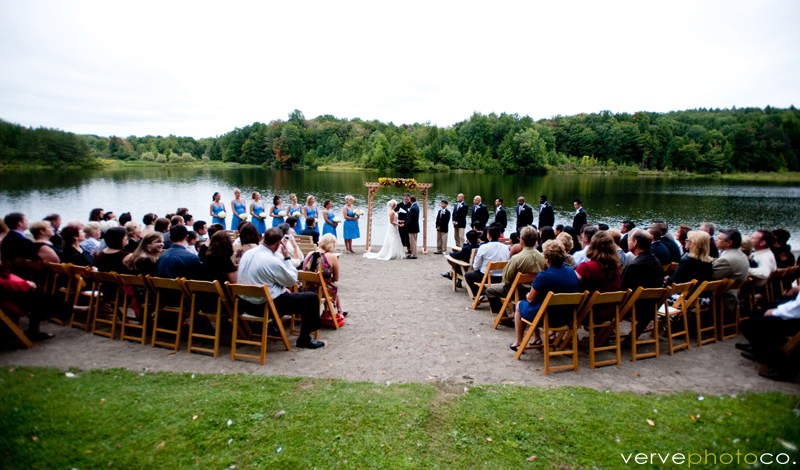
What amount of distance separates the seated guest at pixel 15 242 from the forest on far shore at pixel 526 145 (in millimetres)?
72906

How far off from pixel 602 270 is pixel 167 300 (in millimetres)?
6068

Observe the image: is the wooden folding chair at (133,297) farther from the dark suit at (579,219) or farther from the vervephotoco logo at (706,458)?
the dark suit at (579,219)

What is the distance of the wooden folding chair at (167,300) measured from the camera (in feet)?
16.6

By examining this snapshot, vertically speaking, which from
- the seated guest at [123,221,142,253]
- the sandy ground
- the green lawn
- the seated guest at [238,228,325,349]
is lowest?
the sandy ground

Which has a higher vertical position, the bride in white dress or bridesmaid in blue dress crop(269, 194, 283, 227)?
bridesmaid in blue dress crop(269, 194, 283, 227)

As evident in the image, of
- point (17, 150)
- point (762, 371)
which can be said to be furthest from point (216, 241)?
point (17, 150)

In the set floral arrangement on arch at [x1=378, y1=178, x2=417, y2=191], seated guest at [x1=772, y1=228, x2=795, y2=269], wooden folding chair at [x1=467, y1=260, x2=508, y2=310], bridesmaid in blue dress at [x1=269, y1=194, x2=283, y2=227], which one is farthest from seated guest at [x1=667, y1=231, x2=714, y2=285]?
bridesmaid in blue dress at [x1=269, y1=194, x2=283, y2=227]

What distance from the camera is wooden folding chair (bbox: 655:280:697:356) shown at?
5309 mm

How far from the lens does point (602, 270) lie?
5148 mm

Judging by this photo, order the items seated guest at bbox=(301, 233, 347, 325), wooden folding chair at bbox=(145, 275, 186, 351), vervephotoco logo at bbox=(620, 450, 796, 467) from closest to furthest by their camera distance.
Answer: vervephotoco logo at bbox=(620, 450, 796, 467) → wooden folding chair at bbox=(145, 275, 186, 351) → seated guest at bbox=(301, 233, 347, 325)

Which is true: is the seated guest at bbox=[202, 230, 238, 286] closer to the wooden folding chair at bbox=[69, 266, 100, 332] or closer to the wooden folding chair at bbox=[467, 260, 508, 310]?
the wooden folding chair at bbox=[69, 266, 100, 332]

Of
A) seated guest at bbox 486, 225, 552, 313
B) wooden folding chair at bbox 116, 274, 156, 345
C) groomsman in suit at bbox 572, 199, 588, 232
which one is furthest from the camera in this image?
groomsman in suit at bbox 572, 199, 588, 232

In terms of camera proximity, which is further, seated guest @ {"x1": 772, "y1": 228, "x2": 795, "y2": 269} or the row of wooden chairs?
seated guest @ {"x1": 772, "y1": 228, "x2": 795, "y2": 269}

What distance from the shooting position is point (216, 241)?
5180 millimetres
